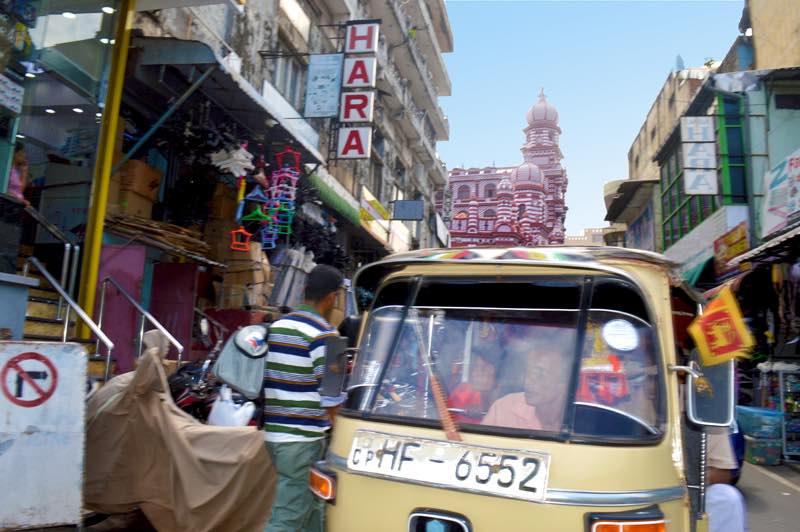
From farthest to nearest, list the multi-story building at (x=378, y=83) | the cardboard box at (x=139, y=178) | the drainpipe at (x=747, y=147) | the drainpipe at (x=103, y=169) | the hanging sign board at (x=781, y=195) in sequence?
1. the drainpipe at (x=747, y=147)
2. the hanging sign board at (x=781, y=195)
3. the multi-story building at (x=378, y=83)
4. the cardboard box at (x=139, y=178)
5. the drainpipe at (x=103, y=169)

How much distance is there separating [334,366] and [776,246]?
9080mm

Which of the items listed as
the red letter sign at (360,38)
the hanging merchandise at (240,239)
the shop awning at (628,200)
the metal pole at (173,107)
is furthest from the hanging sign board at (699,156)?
the metal pole at (173,107)

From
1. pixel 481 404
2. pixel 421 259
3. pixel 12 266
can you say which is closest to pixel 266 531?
pixel 481 404

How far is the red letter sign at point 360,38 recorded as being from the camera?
1440 cm

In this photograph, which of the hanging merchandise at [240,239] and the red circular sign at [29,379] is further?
the hanging merchandise at [240,239]

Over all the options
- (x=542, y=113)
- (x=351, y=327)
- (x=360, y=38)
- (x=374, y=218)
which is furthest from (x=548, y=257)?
(x=542, y=113)

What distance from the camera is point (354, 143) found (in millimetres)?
14906

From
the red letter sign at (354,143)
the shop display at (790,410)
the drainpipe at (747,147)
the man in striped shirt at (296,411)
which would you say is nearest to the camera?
the man in striped shirt at (296,411)

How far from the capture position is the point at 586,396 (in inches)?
99.0

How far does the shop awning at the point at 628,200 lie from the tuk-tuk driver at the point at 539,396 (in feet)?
75.6

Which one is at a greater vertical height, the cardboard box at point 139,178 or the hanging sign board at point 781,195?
the hanging sign board at point 781,195

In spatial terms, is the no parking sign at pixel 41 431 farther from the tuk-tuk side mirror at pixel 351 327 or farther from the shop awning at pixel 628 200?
the shop awning at pixel 628 200

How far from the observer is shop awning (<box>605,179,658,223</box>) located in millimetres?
24031

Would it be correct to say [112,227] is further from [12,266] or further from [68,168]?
[12,266]
